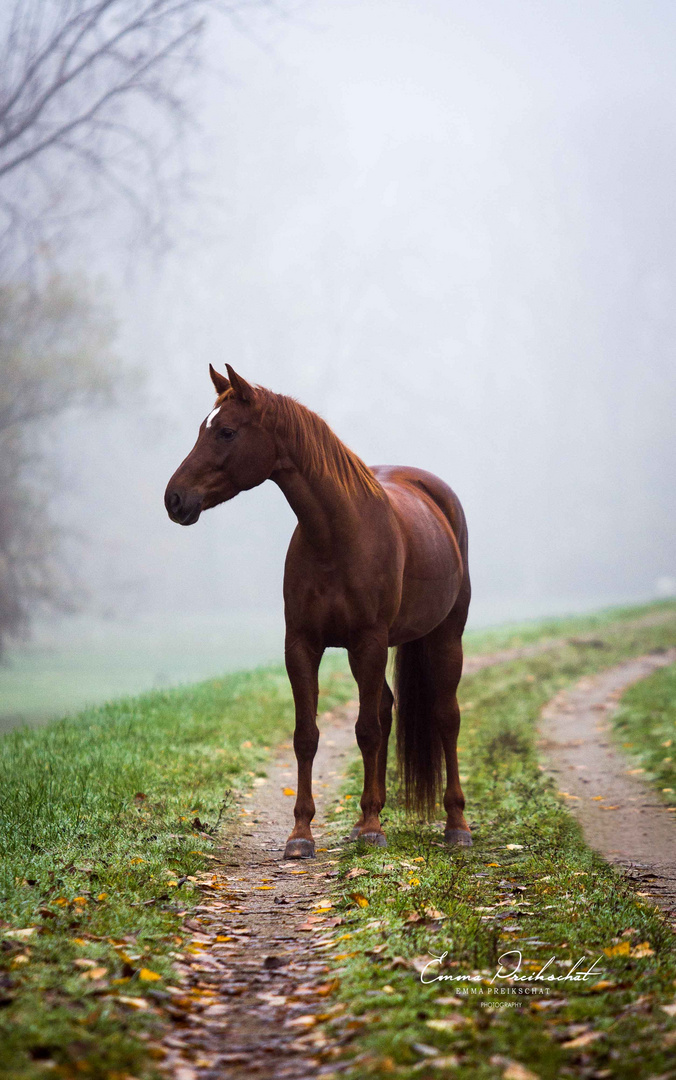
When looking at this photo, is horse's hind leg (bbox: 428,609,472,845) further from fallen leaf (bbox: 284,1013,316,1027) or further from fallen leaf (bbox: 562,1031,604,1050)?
fallen leaf (bbox: 562,1031,604,1050)

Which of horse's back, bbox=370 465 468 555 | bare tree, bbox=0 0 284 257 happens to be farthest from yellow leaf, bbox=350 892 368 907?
bare tree, bbox=0 0 284 257

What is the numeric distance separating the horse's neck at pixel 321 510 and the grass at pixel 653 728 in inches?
143

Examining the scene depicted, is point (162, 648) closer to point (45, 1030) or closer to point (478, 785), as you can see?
point (478, 785)

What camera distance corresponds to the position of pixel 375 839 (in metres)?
5.31

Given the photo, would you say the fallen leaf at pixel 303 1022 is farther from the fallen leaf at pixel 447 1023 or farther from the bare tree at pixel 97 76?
the bare tree at pixel 97 76

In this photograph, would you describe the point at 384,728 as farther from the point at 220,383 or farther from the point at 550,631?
the point at 550,631

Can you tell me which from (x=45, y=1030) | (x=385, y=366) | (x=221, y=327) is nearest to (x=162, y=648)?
(x=45, y=1030)

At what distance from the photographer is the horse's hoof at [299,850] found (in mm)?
5309

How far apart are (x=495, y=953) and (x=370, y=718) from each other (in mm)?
Result: 2037

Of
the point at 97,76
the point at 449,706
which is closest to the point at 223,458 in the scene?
the point at 449,706

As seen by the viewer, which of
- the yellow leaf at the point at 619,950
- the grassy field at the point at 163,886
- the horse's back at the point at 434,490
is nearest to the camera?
the grassy field at the point at 163,886

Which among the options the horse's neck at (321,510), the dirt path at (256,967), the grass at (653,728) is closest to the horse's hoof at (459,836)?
the dirt path at (256,967)

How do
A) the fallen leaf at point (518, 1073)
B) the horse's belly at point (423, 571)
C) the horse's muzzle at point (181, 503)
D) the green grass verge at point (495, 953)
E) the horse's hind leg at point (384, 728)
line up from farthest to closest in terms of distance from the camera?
the horse's hind leg at point (384, 728)
the horse's belly at point (423, 571)
the horse's muzzle at point (181, 503)
the green grass verge at point (495, 953)
the fallen leaf at point (518, 1073)

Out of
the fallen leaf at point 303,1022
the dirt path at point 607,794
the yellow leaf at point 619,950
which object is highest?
the fallen leaf at point 303,1022
